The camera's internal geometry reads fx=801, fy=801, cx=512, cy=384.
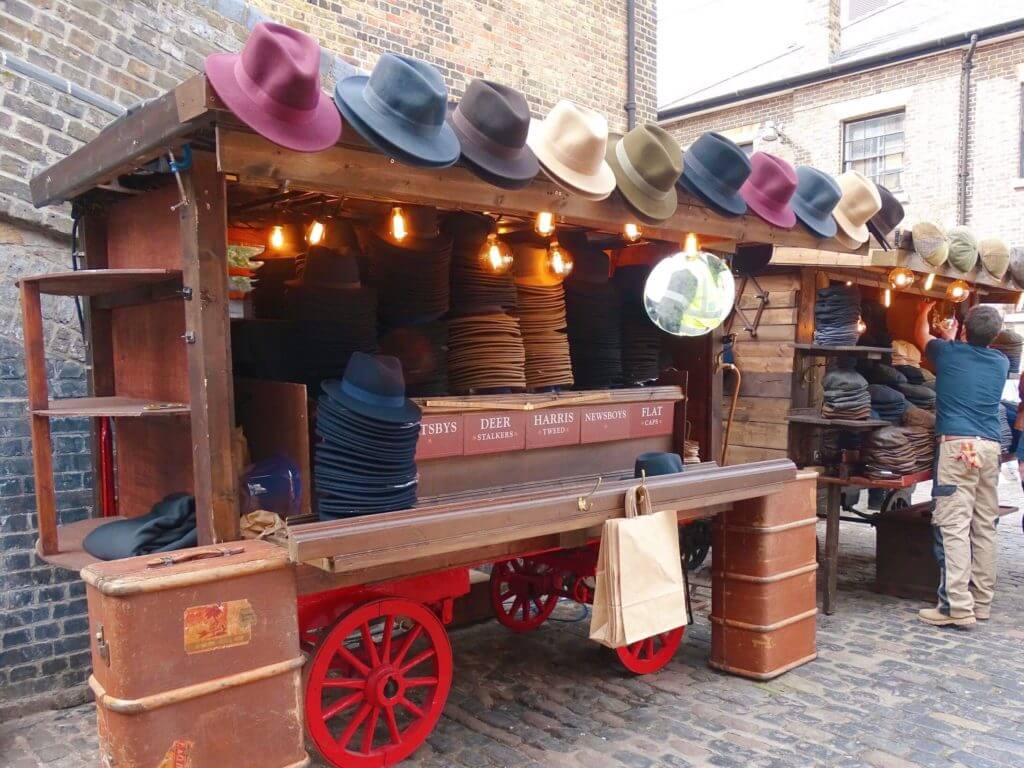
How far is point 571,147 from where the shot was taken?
148 inches

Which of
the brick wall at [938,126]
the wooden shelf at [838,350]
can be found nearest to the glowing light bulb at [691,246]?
the wooden shelf at [838,350]

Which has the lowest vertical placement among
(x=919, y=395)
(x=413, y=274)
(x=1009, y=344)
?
(x=919, y=395)

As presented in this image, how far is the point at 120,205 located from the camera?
4.04m

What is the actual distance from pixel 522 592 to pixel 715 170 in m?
3.29

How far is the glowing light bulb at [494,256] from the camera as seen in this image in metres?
4.80

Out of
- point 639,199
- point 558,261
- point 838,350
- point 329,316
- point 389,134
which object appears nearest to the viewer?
point 389,134

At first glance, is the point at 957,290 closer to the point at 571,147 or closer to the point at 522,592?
the point at 522,592

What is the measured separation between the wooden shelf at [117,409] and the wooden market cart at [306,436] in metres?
0.01

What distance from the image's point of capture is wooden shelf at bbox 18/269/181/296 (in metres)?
3.29

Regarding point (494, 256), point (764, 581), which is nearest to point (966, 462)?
point (764, 581)

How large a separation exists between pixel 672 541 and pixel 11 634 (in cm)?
374

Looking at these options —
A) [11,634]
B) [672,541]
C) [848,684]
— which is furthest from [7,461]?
[848,684]

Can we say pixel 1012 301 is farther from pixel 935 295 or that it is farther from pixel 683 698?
pixel 683 698

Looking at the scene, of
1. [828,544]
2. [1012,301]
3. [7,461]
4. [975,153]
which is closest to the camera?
[7,461]
